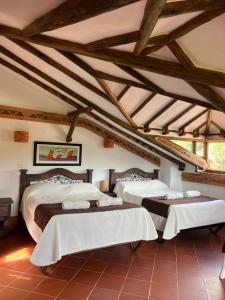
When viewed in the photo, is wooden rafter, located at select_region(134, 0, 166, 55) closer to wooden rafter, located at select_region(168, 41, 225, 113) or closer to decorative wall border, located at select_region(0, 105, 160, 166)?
wooden rafter, located at select_region(168, 41, 225, 113)

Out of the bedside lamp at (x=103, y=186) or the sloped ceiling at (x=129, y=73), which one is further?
the bedside lamp at (x=103, y=186)

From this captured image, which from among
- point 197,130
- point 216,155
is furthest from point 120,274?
point 216,155

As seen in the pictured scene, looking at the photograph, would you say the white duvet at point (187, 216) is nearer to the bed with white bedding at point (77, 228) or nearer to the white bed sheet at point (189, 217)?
the white bed sheet at point (189, 217)

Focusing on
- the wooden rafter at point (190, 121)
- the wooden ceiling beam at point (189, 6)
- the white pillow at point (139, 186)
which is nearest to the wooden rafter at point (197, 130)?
the wooden rafter at point (190, 121)

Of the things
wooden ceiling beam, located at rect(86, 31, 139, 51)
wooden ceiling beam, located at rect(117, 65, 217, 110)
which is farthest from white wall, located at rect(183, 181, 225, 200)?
wooden ceiling beam, located at rect(86, 31, 139, 51)

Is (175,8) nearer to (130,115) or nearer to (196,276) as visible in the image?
(130,115)

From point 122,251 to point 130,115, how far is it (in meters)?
2.13

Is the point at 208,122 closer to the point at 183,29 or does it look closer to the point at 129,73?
the point at 129,73

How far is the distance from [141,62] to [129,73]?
0.59 metres

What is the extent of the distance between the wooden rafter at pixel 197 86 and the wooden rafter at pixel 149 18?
0.81 ft

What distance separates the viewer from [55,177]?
5055 millimetres

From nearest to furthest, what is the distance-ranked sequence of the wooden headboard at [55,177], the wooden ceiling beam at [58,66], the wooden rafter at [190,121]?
the wooden ceiling beam at [58,66] → the wooden rafter at [190,121] → the wooden headboard at [55,177]

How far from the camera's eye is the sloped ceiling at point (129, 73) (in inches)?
71.3

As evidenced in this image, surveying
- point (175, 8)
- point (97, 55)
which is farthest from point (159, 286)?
point (175, 8)
